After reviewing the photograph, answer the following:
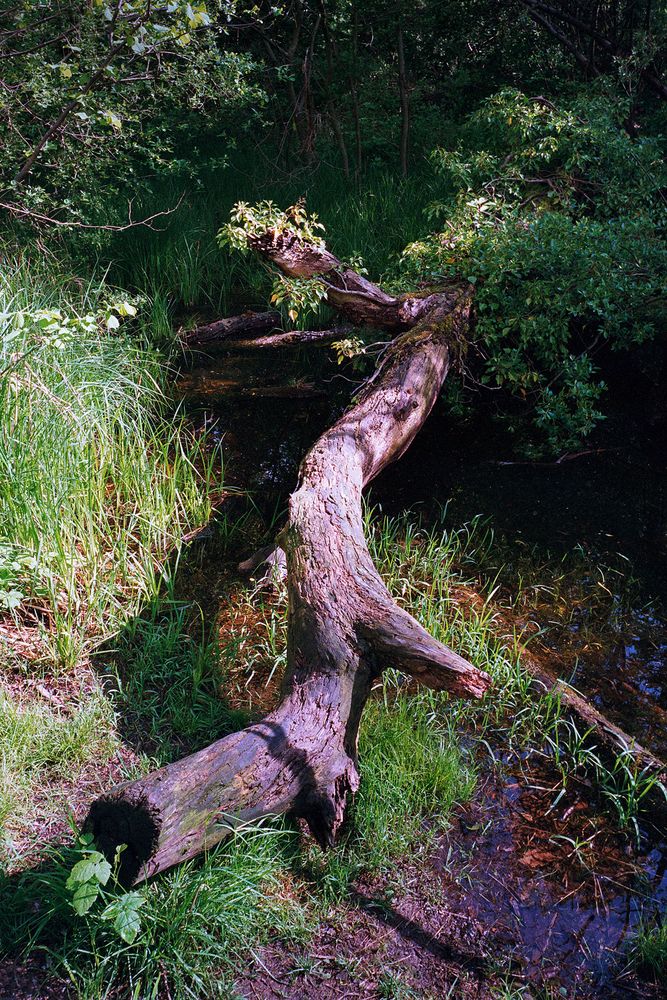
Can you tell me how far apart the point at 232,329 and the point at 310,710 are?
4487 millimetres

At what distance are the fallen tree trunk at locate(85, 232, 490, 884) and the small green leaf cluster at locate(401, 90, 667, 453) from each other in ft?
6.28

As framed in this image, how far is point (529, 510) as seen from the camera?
4.35 metres

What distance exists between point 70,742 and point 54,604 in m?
0.64

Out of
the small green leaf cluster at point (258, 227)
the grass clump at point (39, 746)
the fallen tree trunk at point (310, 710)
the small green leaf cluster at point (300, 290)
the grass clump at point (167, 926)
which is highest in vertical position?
the small green leaf cluster at point (258, 227)

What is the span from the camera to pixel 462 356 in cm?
485

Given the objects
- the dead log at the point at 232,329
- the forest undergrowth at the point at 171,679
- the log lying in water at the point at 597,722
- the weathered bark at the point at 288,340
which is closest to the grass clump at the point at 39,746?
the forest undergrowth at the point at 171,679

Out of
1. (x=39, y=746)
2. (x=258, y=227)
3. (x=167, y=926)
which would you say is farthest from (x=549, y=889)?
(x=258, y=227)

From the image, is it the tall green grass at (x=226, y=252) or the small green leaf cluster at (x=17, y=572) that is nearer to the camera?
the small green leaf cluster at (x=17, y=572)

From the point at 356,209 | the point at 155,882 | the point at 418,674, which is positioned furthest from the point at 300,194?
the point at 155,882

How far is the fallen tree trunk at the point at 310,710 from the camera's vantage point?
2.00 m

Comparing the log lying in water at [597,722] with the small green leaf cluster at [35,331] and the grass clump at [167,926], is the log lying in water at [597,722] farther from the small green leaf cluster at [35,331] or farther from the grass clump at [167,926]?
the small green leaf cluster at [35,331]

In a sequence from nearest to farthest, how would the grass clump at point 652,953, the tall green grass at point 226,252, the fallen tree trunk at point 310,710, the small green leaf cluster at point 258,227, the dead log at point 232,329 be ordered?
the fallen tree trunk at point 310,710
the grass clump at point 652,953
the small green leaf cluster at point 258,227
the dead log at point 232,329
the tall green grass at point 226,252

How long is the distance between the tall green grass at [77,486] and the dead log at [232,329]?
146 centimetres

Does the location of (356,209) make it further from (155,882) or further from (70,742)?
(155,882)
